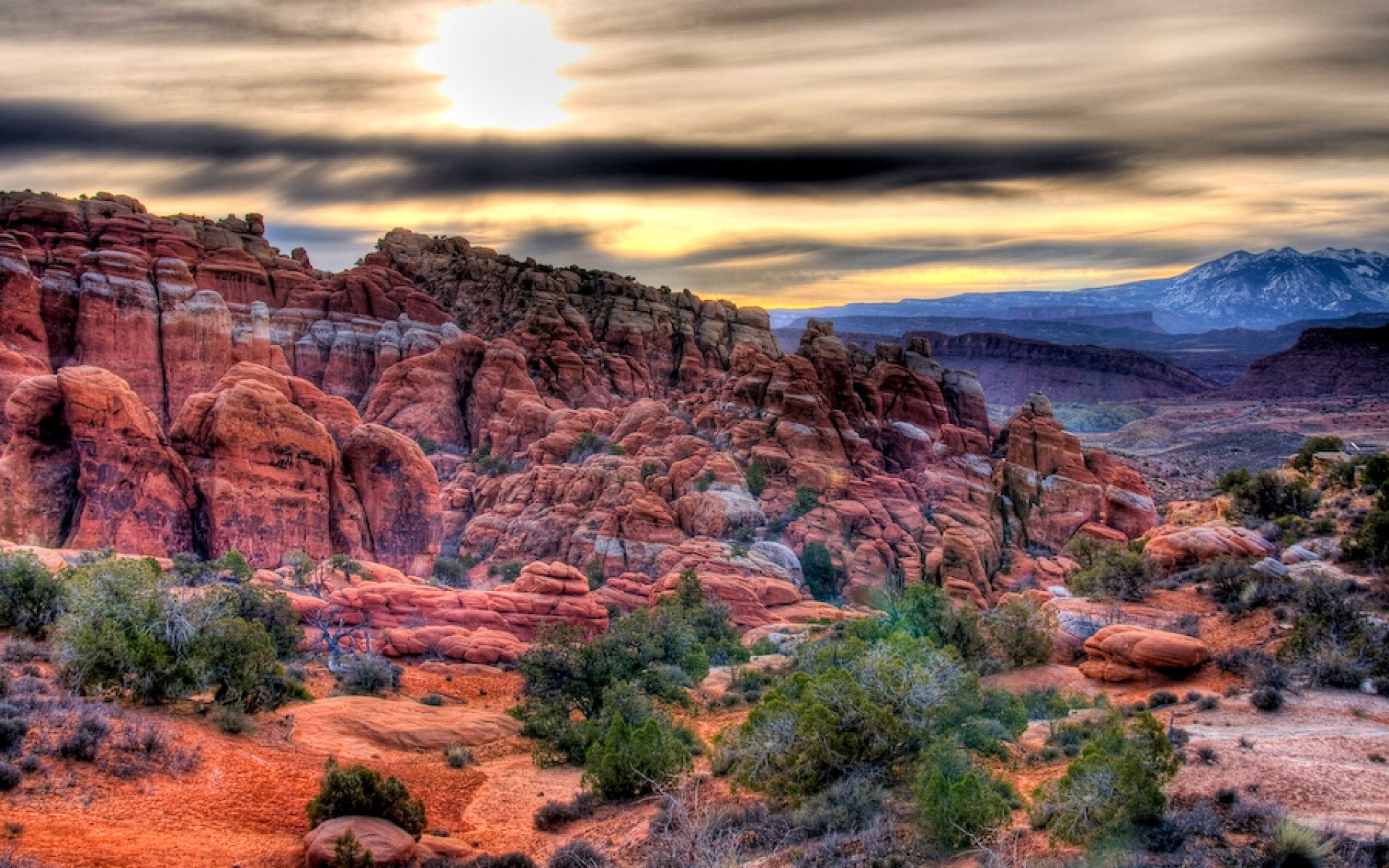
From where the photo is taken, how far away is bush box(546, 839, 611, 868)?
13797mm

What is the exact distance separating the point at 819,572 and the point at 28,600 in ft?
112

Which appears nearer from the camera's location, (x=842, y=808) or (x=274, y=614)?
(x=842, y=808)

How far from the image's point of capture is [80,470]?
38.9 m

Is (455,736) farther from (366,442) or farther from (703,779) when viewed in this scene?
(366,442)

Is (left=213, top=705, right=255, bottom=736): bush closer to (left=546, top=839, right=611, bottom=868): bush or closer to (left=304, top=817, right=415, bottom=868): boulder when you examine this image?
(left=304, top=817, right=415, bottom=868): boulder

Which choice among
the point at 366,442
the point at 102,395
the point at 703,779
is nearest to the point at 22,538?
the point at 102,395

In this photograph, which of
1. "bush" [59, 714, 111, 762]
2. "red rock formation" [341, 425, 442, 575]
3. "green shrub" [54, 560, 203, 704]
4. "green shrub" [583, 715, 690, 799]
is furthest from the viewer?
"red rock formation" [341, 425, 442, 575]

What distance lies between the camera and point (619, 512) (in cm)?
4728

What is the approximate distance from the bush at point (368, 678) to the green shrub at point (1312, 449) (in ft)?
132

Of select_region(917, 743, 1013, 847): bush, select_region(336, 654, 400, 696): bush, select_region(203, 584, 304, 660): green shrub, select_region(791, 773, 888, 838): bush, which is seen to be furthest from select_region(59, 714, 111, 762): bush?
select_region(917, 743, 1013, 847): bush

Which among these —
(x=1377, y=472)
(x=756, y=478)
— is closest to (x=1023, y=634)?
(x=1377, y=472)

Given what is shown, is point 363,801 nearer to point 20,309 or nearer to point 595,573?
point 595,573

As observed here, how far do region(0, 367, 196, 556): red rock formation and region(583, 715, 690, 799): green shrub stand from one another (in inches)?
1221

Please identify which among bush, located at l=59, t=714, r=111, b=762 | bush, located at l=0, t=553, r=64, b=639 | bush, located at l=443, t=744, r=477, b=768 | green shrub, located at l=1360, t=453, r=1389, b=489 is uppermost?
green shrub, located at l=1360, t=453, r=1389, b=489
